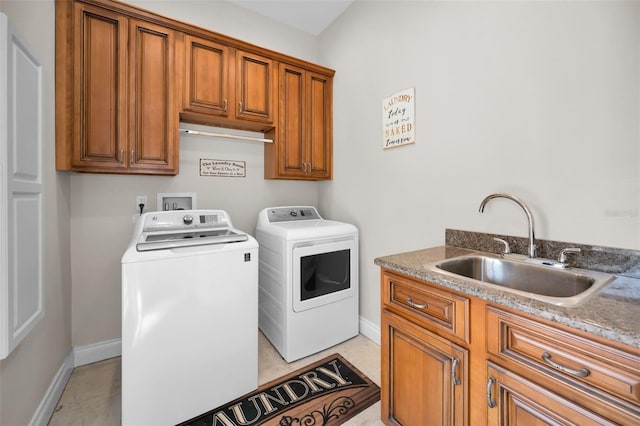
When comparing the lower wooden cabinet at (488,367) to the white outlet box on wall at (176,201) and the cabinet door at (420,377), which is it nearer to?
the cabinet door at (420,377)

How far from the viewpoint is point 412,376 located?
4.07 ft

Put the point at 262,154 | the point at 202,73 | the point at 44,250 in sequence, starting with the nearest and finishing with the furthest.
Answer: the point at 44,250 < the point at 202,73 < the point at 262,154

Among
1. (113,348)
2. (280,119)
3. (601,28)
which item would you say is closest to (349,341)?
(113,348)

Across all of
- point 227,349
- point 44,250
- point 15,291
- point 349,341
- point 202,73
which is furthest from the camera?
point 349,341

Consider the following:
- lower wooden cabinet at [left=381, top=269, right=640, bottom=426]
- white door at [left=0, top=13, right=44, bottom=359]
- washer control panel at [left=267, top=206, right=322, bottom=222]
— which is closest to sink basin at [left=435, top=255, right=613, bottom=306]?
lower wooden cabinet at [left=381, top=269, right=640, bottom=426]

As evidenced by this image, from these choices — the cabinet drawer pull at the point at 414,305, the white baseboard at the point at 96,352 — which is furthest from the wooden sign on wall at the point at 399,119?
the white baseboard at the point at 96,352

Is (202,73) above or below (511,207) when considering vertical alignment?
above

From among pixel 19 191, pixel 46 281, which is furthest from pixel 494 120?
pixel 46 281

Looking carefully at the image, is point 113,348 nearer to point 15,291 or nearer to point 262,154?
point 15,291

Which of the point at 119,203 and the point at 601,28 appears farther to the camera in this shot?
the point at 119,203

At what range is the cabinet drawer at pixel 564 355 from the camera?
69 cm

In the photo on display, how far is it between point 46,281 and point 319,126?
2.23 meters

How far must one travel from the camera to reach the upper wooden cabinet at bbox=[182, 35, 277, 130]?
79.9 inches

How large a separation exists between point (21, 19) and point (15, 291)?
1.27 m
